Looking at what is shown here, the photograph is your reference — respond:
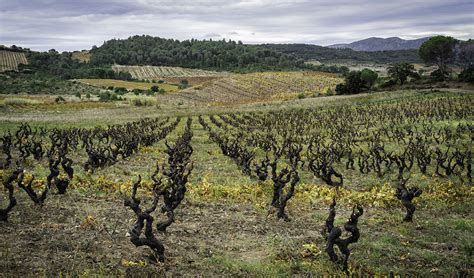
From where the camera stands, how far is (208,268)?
11164mm

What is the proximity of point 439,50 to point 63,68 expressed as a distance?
370 feet

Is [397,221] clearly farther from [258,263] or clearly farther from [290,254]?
[258,263]

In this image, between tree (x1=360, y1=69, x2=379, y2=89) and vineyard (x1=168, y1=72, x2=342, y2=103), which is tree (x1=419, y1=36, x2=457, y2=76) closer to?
tree (x1=360, y1=69, x2=379, y2=89)

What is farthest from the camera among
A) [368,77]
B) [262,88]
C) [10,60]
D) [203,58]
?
[203,58]

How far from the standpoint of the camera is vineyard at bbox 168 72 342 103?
93.6 m

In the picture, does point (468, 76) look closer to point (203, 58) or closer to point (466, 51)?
point (466, 51)

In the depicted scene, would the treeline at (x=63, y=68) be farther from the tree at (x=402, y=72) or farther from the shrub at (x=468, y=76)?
the shrub at (x=468, y=76)

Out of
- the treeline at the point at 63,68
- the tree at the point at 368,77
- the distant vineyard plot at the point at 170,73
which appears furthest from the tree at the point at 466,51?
the treeline at the point at 63,68

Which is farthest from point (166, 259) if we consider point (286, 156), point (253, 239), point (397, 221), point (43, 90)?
point (43, 90)

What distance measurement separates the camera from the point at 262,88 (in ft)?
340

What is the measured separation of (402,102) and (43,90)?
77403 mm

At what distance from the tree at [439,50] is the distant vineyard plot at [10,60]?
106670 mm

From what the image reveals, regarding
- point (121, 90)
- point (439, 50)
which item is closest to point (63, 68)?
point (121, 90)

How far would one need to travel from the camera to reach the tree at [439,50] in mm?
91062
